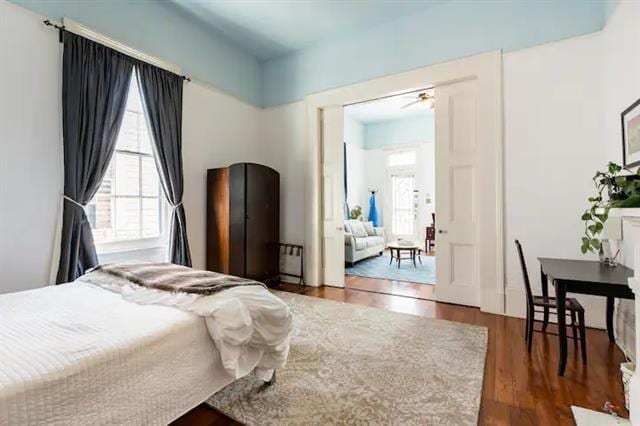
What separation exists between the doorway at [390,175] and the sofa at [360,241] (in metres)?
0.02

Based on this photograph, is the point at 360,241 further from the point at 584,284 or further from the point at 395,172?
the point at 584,284

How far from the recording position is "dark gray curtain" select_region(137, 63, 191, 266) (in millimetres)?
3367

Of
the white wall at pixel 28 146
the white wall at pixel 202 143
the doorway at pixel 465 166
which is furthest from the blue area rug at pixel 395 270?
the white wall at pixel 28 146

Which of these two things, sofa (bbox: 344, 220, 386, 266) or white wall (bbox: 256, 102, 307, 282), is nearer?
white wall (bbox: 256, 102, 307, 282)

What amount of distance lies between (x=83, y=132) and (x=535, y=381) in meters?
4.07

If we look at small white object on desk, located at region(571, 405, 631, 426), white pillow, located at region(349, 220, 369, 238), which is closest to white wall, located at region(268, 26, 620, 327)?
small white object on desk, located at region(571, 405, 631, 426)

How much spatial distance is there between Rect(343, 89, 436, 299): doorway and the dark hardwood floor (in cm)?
376

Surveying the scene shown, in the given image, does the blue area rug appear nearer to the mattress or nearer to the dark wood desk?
the dark wood desk

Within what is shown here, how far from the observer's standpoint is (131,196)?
3.37m

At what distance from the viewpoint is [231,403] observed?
5.82 feet

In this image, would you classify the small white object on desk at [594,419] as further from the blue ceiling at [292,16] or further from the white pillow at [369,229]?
the white pillow at [369,229]

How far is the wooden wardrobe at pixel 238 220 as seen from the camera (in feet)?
12.8

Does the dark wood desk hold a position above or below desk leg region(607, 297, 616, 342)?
above

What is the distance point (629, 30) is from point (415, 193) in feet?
19.5
